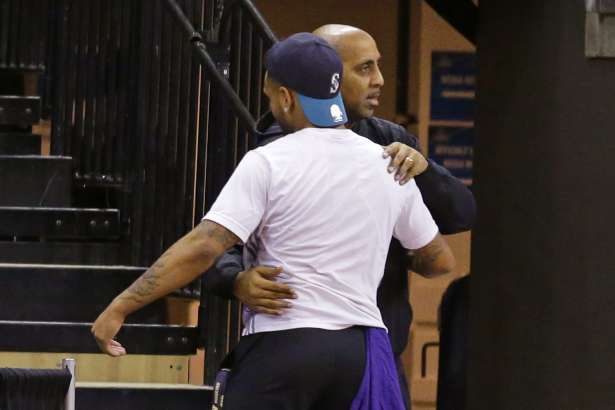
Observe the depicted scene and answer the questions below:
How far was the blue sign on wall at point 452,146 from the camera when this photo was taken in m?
10.1

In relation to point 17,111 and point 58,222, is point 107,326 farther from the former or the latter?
point 17,111

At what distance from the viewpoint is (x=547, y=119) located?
6.80 meters

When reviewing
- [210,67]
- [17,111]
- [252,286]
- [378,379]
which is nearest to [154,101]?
[210,67]

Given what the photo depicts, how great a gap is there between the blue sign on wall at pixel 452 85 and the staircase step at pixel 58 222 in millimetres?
4082

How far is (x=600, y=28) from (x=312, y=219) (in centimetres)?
290

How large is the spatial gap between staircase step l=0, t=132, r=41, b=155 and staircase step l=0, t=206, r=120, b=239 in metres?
0.51

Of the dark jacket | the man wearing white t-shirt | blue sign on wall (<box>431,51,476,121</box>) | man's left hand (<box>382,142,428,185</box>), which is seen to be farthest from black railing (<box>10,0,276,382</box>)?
blue sign on wall (<box>431,51,476,121</box>)

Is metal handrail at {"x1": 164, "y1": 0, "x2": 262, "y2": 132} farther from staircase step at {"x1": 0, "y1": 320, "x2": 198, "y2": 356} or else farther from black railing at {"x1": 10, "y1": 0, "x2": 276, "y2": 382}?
staircase step at {"x1": 0, "y1": 320, "x2": 198, "y2": 356}

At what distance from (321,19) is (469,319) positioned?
3.26 m

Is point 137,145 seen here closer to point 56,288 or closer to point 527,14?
point 56,288

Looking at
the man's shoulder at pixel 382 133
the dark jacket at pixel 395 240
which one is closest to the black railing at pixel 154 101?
the man's shoulder at pixel 382 133

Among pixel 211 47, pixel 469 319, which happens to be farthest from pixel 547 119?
pixel 211 47

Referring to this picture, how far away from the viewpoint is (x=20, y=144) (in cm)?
678

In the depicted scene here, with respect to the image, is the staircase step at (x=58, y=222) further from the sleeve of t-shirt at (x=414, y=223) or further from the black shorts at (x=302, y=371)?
the black shorts at (x=302, y=371)
